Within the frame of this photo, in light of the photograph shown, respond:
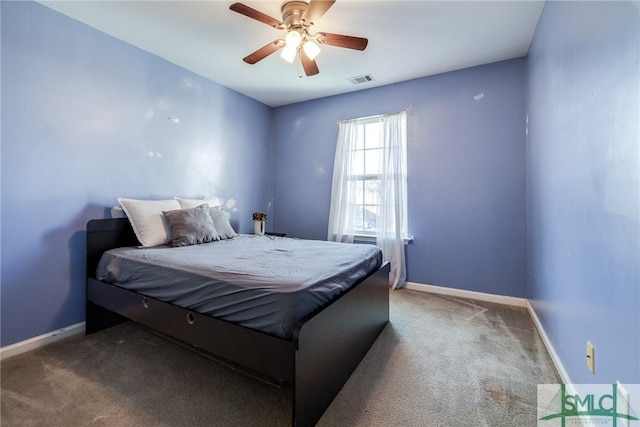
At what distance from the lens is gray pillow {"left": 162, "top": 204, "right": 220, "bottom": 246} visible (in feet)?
7.88

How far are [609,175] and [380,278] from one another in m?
1.43

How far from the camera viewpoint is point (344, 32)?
2383mm

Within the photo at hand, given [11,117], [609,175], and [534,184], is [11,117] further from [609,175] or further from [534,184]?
[534,184]

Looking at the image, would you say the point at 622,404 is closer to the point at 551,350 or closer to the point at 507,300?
the point at 551,350

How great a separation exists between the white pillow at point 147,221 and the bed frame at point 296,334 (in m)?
0.24

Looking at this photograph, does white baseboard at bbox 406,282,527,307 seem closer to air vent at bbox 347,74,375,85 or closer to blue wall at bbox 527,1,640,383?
blue wall at bbox 527,1,640,383

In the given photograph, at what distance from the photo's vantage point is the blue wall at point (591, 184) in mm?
943

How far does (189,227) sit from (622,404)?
2775 millimetres

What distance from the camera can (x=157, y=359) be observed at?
1853 mm

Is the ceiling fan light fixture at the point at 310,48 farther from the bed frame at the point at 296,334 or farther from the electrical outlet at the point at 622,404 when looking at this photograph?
the electrical outlet at the point at 622,404

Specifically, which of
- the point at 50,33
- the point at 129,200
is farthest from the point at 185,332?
the point at 50,33

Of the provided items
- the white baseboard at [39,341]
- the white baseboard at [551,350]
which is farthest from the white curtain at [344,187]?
the white baseboard at [39,341]

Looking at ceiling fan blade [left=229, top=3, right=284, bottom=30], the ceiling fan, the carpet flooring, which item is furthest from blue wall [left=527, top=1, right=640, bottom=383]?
ceiling fan blade [left=229, top=3, right=284, bottom=30]

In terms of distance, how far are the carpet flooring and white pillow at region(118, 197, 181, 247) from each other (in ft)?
2.52
